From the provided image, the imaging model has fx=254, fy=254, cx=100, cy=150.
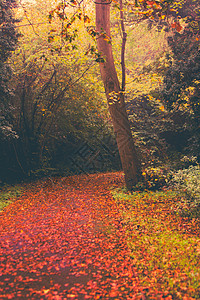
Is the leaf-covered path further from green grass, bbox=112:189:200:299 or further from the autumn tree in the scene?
the autumn tree

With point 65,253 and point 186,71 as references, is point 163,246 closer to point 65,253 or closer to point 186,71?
point 65,253

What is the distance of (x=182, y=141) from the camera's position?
14.1m

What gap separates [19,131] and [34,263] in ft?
27.9

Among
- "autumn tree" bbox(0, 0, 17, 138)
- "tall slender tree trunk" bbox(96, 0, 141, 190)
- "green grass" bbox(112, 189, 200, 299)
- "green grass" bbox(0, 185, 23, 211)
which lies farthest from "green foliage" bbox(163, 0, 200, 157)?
"green grass" bbox(0, 185, 23, 211)

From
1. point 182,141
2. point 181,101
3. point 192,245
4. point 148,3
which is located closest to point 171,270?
point 192,245

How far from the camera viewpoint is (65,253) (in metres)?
4.24

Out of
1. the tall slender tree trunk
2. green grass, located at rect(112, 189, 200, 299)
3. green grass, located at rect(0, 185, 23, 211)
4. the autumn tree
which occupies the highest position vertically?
the autumn tree

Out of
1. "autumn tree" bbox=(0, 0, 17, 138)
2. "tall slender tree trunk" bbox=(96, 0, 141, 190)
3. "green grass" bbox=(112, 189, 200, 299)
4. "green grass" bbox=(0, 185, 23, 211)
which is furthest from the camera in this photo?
"autumn tree" bbox=(0, 0, 17, 138)

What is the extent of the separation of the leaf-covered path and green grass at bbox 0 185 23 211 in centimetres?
64

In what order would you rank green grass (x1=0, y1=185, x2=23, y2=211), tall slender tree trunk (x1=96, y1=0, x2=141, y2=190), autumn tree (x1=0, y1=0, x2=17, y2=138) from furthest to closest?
autumn tree (x1=0, y1=0, x2=17, y2=138) < green grass (x1=0, y1=185, x2=23, y2=211) < tall slender tree trunk (x1=96, y1=0, x2=141, y2=190)

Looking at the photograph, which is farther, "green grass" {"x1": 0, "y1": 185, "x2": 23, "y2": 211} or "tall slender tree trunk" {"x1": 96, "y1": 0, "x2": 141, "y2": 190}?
"green grass" {"x1": 0, "y1": 185, "x2": 23, "y2": 211}

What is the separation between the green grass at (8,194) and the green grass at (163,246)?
4025 millimetres

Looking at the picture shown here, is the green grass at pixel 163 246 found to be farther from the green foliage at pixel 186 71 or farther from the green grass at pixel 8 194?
the green foliage at pixel 186 71

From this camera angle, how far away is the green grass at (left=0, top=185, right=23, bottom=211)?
8493 mm
